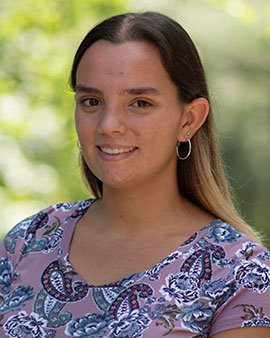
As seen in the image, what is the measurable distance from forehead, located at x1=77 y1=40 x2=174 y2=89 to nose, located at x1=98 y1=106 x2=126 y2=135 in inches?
3.8

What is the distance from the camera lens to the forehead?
2207 millimetres

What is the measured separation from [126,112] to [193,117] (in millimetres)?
262

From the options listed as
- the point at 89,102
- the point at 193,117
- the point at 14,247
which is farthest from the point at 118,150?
the point at 14,247

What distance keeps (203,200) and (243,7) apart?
70.2 inches

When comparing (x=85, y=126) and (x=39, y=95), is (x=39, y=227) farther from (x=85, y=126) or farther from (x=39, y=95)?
(x=39, y=95)

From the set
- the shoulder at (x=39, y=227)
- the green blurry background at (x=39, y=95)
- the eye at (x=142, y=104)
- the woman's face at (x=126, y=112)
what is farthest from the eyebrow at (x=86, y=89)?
the green blurry background at (x=39, y=95)

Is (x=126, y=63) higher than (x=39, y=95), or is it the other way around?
(x=39, y=95)

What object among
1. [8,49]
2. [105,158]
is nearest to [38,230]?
[105,158]

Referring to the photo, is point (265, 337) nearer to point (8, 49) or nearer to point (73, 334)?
point (73, 334)

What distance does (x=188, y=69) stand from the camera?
2.32 m

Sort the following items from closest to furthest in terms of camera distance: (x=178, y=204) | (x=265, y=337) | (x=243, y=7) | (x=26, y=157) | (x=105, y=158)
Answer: (x=265, y=337) < (x=105, y=158) < (x=178, y=204) < (x=243, y=7) < (x=26, y=157)

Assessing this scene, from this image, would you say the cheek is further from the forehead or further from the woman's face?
the forehead

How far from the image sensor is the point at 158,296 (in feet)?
7.06

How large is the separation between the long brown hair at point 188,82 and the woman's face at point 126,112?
0.03 metres
